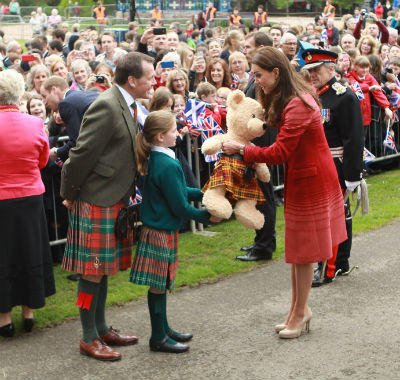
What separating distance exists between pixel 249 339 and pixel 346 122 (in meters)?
2.05

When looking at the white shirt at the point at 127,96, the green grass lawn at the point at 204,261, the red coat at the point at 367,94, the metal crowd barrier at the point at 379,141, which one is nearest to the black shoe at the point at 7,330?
the green grass lawn at the point at 204,261

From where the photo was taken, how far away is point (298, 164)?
505 cm

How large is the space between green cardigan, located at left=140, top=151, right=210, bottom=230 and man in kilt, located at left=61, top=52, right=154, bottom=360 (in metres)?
0.14

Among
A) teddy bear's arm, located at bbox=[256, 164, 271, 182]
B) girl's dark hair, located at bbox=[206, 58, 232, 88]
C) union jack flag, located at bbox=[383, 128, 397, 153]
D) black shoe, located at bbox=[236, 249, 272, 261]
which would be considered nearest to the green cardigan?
teddy bear's arm, located at bbox=[256, 164, 271, 182]

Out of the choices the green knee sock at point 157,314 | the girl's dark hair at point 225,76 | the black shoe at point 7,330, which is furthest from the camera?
the girl's dark hair at point 225,76

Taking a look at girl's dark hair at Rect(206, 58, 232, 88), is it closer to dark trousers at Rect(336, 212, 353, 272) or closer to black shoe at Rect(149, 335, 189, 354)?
dark trousers at Rect(336, 212, 353, 272)

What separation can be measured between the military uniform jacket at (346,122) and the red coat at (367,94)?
4.46 meters

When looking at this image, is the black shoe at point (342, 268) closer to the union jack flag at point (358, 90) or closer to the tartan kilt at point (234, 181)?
the tartan kilt at point (234, 181)

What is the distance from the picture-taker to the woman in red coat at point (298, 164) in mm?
4922

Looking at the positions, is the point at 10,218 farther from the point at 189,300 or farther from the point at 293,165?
the point at 293,165

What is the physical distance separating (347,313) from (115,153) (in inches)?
90.5

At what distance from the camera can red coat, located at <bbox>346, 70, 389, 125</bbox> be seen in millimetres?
10375

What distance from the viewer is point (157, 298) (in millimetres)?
4859

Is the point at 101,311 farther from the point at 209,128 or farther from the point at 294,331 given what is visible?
the point at 209,128
